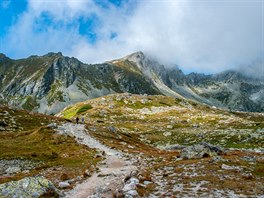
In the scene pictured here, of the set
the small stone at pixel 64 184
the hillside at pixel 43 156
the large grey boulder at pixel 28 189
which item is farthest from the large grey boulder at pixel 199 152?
the large grey boulder at pixel 28 189

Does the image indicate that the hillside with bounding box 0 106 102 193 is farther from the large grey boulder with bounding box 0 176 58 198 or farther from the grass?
the large grey boulder with bounding box 0 176 58 198

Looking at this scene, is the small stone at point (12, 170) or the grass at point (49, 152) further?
the small stone at point (12, 170)

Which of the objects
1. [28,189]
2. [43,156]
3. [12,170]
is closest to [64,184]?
[28,189]

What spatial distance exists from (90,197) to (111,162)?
2199 centimetres

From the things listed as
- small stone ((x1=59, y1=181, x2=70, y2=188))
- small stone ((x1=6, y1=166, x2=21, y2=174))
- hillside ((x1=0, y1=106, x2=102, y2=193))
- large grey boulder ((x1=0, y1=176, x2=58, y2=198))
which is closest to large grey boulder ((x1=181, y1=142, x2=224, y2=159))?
hillside ((x1=0, y1=106, x2=102, y2=193))

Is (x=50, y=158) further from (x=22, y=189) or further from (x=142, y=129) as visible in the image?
(x=142, y=129)

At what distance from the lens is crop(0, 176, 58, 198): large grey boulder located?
22.0 metres

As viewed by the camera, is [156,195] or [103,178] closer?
[156,195]

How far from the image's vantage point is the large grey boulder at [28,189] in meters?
22.0

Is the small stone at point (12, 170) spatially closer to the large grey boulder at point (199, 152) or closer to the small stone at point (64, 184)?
the small stone at point (64, 184)

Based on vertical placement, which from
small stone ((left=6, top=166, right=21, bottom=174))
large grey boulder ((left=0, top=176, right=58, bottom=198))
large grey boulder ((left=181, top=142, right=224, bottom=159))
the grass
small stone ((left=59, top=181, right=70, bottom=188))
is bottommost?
small stone ((left=6, top=166, right=21, bottom=174))

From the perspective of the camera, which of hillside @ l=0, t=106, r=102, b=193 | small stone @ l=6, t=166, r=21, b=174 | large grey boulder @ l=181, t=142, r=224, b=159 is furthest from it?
large grey boulder @ l=181, t=142, r=224, b=159

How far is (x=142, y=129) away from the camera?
14288 cm

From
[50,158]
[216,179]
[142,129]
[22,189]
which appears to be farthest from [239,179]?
[142,129]
